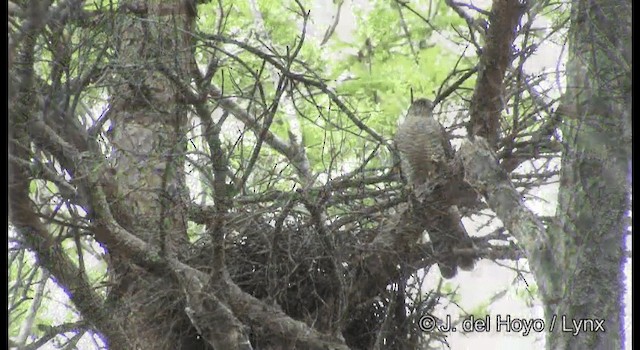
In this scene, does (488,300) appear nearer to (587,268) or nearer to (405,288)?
(405,288)

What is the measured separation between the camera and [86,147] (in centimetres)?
402

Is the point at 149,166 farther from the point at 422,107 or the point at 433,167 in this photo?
the point at 422,107

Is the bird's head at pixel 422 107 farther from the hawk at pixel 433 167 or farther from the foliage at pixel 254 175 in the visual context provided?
the foliage at pixel 254 175

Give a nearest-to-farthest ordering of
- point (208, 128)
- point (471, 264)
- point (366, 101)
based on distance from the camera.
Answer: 1. point (208, 128)
2. point (471, 264)
3. point (366, 101)

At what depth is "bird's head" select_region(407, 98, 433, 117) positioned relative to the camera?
5.87 metres

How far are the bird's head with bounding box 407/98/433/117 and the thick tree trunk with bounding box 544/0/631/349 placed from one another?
6.78ft

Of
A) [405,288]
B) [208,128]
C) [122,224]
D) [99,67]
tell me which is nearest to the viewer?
[208,128]

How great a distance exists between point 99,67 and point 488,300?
3812mm

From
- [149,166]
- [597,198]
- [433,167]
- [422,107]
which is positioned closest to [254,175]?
[422,107]

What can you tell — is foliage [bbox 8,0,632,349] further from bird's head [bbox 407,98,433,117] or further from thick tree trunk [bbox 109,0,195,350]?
bird's head [bbox 407,98,433,117]

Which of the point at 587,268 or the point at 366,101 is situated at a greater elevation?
the point at 366,101

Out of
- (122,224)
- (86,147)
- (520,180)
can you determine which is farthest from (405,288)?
(86,147)

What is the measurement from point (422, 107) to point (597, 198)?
2.39 meters
